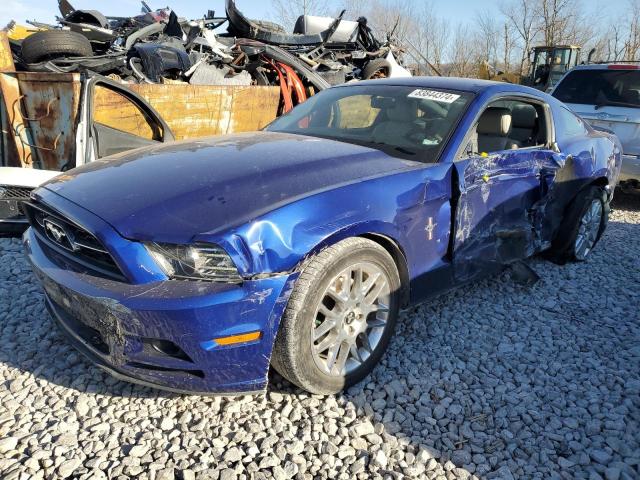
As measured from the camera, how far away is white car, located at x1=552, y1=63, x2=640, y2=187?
6.15 meters

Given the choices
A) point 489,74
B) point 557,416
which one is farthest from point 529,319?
point 489,74

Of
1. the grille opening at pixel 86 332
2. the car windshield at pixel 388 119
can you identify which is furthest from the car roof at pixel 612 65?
the grille opening at pixel 86 332

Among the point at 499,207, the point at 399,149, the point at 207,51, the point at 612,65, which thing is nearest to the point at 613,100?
the point at 612,65

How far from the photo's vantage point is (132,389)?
251 centimetres

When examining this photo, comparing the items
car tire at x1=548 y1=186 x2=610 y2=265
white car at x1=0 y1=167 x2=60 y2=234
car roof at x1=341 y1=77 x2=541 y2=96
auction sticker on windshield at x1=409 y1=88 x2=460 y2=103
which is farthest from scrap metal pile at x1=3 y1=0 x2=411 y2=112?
car tire at x1=548 y1=186 x2=610 y2=265

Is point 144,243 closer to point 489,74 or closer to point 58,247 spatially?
point 58,247

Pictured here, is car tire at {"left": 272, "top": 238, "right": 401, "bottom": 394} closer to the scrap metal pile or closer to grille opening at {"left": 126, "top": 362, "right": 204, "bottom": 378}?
grille opening at {"left": 126, "top": 362, "right": 204, "bottom": 378}

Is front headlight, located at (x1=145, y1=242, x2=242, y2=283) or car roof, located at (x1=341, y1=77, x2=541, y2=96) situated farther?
car roof, located at (x1=341, y1=77, x2=541, y2=96)

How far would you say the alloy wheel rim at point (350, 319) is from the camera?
96.3 inches

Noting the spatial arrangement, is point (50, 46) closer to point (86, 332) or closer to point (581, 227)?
point (86, 332)

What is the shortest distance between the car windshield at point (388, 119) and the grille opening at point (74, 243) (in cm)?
164

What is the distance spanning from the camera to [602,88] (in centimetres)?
691

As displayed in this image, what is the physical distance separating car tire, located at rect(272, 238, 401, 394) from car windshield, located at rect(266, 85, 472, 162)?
2.63 ft

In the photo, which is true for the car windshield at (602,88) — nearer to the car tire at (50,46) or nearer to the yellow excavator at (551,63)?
the car tire at (50,46)
